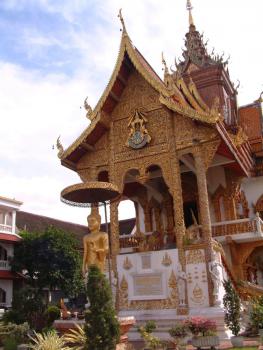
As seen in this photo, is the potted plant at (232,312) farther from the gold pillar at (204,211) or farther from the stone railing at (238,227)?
the stone railing at (238,227)

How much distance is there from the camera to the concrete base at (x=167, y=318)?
873 centimetres

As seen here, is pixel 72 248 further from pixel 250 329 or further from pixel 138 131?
pixel 250 329

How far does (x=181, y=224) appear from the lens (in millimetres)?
10188

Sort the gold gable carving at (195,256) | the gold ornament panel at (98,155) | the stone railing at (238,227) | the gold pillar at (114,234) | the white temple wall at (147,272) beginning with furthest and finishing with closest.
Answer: the gold ornament panel at (98,155), the stone railing at (238,227), the gold pillar at (114,234), the white temple wall at (147,272), the gold gable carving at (195,256)

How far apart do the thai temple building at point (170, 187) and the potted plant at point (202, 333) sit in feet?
5.76

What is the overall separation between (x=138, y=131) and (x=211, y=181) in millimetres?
3384

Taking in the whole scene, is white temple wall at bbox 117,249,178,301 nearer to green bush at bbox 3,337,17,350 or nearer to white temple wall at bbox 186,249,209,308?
white temple wall at bbox 186,249,209,308

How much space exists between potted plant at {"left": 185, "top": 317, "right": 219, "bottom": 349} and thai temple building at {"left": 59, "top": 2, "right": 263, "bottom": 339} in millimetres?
1756

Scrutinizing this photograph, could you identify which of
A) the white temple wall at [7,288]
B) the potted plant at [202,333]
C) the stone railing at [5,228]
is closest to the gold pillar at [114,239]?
the potted plant at [202,333]

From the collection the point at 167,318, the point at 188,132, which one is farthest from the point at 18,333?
the point at 188,132

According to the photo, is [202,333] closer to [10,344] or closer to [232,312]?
[232,312]

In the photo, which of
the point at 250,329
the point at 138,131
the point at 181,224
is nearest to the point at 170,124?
the point at 138,131

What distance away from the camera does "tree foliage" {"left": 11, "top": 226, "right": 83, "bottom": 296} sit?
18.8 metres

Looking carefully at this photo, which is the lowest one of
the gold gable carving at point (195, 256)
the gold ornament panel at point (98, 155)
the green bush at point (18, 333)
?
the green bush at point (18, 333)
